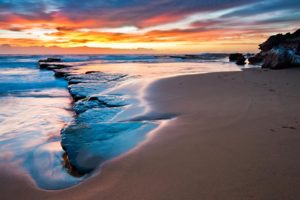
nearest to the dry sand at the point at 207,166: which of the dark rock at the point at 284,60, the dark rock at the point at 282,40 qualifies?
the dark rock at the point at 284,60

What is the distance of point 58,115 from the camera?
20.6ft

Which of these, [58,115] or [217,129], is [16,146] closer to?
[58,115]

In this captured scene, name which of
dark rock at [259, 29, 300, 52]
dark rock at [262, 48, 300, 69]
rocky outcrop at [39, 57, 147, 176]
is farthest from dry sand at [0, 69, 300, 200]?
dark rock at [259, 29, 300, 52]

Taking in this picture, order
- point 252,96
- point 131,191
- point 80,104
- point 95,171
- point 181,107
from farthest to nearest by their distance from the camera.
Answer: point 80,104
point 252,96
point 181,107
point 95,171
point 131,191

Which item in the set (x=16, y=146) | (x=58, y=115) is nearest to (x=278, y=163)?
(x=16, y=146)

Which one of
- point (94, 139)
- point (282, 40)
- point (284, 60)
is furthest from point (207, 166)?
point (282, 40)

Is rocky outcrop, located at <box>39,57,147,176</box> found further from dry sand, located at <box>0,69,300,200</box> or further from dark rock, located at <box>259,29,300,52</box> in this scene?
dark rock, located at <box>259,29,300,52</box>

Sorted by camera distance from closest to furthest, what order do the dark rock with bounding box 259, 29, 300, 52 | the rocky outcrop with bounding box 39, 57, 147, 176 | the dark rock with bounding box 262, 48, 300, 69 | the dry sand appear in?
the dry sand
the rocky outcrop with bounding box 39, 57, 147, 176
the dark rock with bounding box 262, 48, 300, 69
the dark rock with bounding box 259, 29, 300, 52

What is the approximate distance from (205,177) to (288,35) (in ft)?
83.9

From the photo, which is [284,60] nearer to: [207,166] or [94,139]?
[94,139]

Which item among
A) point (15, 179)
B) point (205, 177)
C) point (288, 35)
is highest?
point (288, 35)

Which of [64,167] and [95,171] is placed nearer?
[95,171]

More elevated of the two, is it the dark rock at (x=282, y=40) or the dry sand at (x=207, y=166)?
the dark rock at (x=282, y=40)

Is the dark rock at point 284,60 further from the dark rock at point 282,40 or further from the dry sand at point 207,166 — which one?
the dry sand at point 207,166
